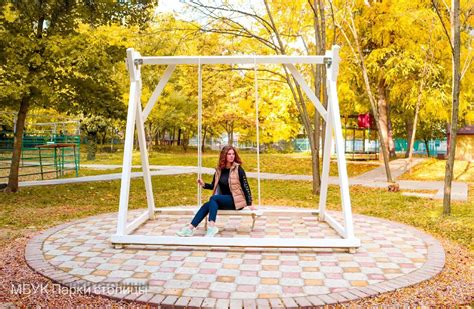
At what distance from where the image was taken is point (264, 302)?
401cm

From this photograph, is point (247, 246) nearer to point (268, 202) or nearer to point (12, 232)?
point (12, 232)

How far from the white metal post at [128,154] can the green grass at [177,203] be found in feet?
6.03

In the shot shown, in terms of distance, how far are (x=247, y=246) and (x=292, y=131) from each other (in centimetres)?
2807

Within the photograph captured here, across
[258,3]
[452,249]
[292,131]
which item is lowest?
[452,249]

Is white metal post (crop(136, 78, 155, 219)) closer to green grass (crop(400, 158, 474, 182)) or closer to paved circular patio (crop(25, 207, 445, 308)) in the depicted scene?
paved circular patio (crop(25, 207, 445, 308))

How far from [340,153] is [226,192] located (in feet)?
5.81

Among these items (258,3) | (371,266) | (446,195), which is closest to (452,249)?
(371,266)

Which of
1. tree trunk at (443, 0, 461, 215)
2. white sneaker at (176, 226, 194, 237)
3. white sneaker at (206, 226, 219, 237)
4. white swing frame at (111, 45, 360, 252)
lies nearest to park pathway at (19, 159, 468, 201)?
tree trunk at (443, 0, 461, 215)

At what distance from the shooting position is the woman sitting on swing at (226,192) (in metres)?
6.42

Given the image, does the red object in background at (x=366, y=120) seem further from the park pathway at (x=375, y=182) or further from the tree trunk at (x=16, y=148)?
the tree trunk at (x=16, y=148)

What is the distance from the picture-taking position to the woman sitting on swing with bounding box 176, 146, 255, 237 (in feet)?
21.1

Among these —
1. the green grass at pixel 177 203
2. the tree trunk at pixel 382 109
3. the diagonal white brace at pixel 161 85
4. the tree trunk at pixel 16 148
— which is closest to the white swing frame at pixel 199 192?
the diagonal white brace at pixel 161 85

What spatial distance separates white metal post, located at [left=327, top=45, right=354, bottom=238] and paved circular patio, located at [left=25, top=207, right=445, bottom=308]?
42 cm

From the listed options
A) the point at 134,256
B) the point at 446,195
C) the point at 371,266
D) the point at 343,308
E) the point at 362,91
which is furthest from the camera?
the point at 362,91
